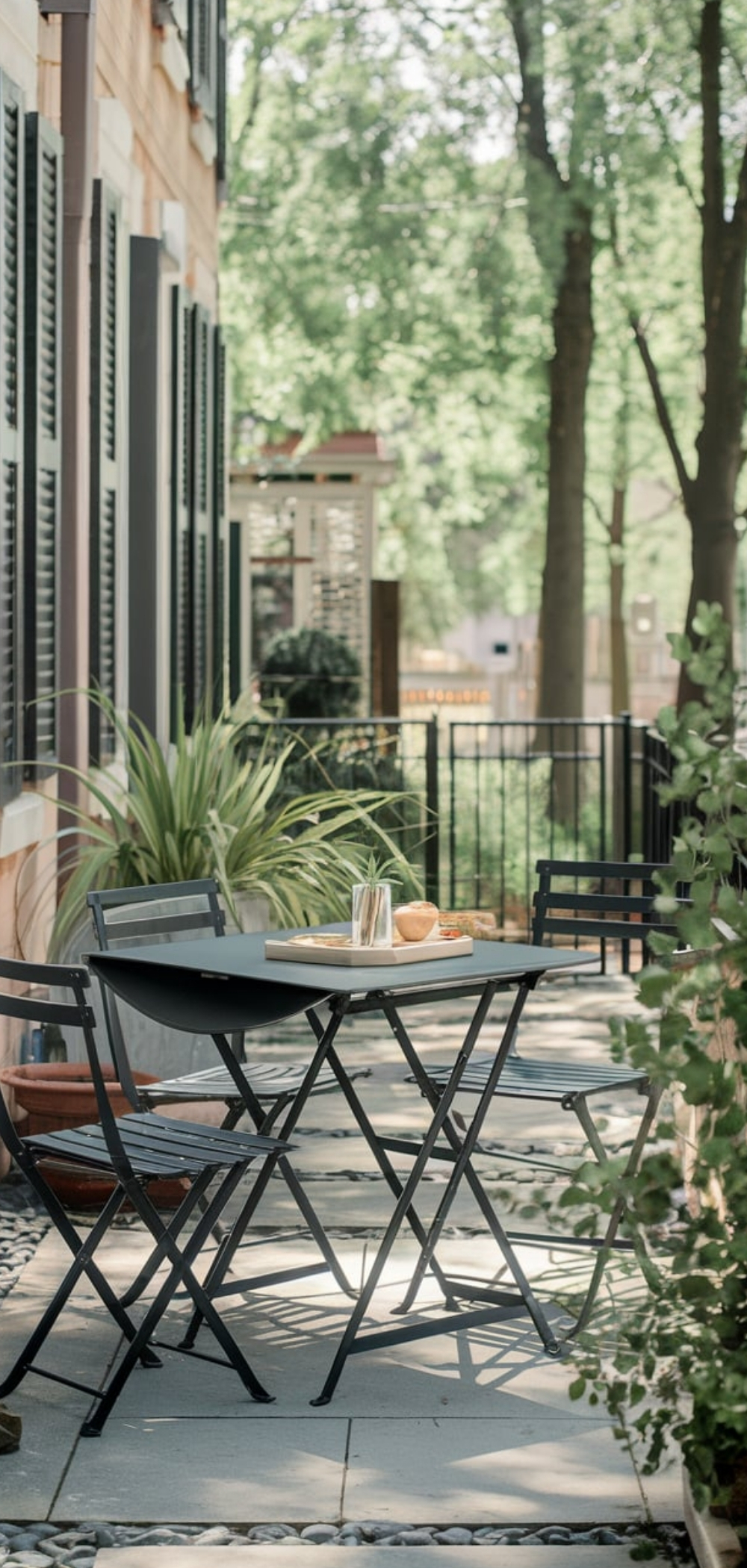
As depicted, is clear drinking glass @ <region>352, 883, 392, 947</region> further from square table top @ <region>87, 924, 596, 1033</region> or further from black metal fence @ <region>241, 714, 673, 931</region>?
black metal fence @ <region>241, 714, 673, 931</region>

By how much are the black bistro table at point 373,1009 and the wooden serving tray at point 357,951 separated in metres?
0.02

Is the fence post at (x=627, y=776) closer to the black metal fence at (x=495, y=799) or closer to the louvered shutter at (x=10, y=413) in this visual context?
the black metal fence at (x=495, y=799)

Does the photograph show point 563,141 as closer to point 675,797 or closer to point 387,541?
point 675,797

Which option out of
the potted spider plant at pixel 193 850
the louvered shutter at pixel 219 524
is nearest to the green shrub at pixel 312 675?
the louvered shutter at pixel 219 524

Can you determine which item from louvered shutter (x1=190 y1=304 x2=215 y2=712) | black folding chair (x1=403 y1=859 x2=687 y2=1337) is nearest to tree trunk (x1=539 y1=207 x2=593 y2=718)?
louvered shutter (x1=190 y1=304 x2=215 y2=712)

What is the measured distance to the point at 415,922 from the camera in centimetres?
527

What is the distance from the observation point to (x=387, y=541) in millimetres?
42312

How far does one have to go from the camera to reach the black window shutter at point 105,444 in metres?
8.48

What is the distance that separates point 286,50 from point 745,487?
1319cm

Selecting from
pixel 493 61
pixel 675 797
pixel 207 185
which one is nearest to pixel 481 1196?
pixel 675 797

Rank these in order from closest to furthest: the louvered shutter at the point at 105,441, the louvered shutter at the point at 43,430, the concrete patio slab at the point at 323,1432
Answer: the concrete patio slab at the point at 323,1432
the louvered shutter at the point at 43,430
the louvered shutter at the point at 105,441

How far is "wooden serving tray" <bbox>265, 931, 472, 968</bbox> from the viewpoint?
16.6ft

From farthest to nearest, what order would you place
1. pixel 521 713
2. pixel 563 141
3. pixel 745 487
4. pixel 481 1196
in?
pixel 521 713
pixel 745 487
pixel 563 141
pixel 481 1196

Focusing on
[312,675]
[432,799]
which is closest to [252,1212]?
[432,799]
